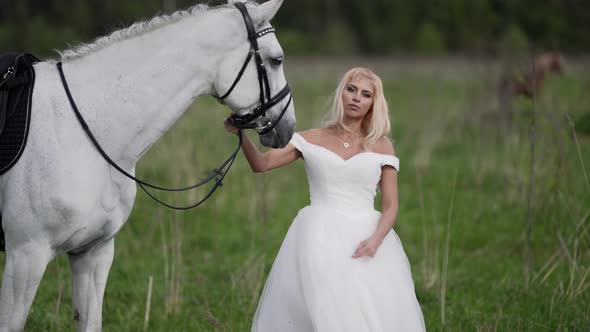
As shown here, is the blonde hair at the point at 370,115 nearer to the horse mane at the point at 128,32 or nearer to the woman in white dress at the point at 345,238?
the woman in white dress at the point at 345,238

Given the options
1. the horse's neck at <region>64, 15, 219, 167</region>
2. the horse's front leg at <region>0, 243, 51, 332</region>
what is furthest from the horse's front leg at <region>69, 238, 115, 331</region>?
the horse's neck at <region>64, 15, 219, 167</region>

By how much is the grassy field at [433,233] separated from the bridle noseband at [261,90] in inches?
19.2

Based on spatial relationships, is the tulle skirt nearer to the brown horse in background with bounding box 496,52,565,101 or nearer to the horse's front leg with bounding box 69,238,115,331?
the horse's front leg with bounding box 69,238,115,331

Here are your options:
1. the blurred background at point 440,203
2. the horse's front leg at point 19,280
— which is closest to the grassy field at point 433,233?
the blurred background at point 440,203

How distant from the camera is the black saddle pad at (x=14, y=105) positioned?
265 centimetres

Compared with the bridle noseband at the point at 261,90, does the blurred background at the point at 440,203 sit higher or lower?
lower

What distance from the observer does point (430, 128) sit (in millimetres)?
10664

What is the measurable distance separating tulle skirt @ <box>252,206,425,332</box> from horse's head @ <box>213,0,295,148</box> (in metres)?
0.49

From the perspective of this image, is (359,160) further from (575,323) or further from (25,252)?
(575,323)

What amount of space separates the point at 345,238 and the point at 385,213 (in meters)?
0.22

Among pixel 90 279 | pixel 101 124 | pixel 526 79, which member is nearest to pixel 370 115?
pixel 101 124

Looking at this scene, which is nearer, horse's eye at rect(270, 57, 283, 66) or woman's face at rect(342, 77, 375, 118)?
horse's eye at rect(270, 57, 283, 66)

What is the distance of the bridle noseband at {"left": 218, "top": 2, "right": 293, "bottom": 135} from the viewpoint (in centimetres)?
281

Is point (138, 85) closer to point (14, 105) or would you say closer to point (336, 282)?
point (14, 105)
